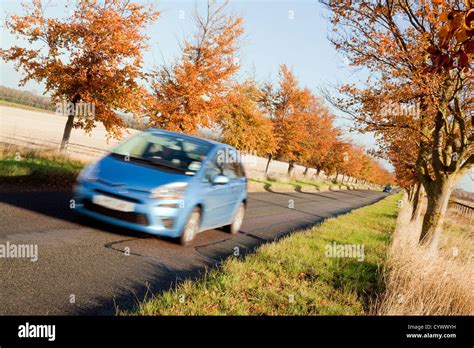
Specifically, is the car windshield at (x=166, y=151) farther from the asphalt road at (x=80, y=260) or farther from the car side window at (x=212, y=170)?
the asphalt road at (x=80, y=260)

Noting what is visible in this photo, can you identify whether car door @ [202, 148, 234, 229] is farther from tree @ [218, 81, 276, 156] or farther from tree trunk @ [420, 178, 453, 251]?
tree @ [218, 81, 276, 156]

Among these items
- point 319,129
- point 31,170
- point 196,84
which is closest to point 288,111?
point 319,129

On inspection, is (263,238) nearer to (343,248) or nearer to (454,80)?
(343,248)

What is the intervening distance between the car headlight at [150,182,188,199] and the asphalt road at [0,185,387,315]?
92cm

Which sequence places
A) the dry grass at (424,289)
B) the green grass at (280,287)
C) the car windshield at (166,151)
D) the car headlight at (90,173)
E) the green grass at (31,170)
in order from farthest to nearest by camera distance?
1. the green grass at (31,170)
2. the car windshield at (166,151)
3. the car headlight at (90,173)
4. the dry grass at (424,289)
5. the green grass at (280,287)

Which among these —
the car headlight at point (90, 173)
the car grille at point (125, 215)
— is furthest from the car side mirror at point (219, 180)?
the car headlight at point (90, 173)

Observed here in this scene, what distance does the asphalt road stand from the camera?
351 centimetres

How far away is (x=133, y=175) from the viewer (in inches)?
220

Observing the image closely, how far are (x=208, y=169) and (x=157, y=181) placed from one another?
1.18 metres

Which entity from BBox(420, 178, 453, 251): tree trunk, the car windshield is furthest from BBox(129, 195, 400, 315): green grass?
BBox(420, 178, 453, 251): tree trunk

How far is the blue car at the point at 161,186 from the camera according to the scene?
5398 mm

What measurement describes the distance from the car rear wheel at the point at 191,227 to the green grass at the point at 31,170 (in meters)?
4.63
